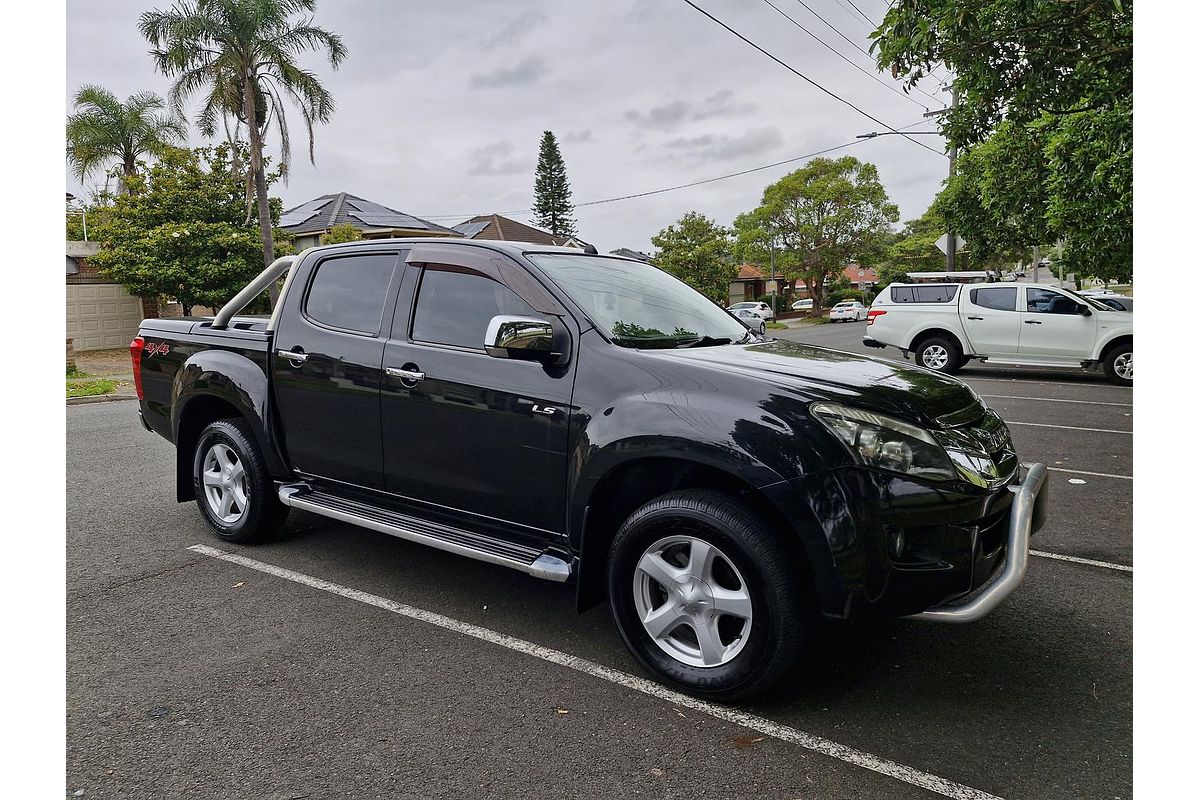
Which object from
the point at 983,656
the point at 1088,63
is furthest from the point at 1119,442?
the point at 983,656

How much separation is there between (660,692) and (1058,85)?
8.78 metres

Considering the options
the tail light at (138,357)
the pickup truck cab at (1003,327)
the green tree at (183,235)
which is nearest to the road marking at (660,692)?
the tail light at (138,357)

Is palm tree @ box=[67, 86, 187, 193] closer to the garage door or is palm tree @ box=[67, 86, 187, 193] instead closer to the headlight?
the garage door

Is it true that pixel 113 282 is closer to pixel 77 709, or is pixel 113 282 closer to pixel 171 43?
pixel 171 43

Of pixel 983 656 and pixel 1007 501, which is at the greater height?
pixel 1007 501

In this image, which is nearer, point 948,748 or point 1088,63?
point 948,748

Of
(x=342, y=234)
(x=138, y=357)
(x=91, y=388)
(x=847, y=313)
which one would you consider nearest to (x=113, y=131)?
(x=342, y=234)

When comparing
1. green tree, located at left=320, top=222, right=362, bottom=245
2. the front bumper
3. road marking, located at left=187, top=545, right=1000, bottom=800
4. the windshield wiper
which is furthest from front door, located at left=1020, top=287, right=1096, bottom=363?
green tree, located at left=320, top=222, right=362, bottom=245

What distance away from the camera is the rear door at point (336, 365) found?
4230 millimetres

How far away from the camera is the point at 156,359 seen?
5430mm

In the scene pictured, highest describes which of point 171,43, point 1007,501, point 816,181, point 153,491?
point 816,181

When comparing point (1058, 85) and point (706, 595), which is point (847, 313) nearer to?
point (1058, 85)

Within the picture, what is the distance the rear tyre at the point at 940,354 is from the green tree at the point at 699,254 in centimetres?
2652

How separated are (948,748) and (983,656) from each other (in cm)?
85
